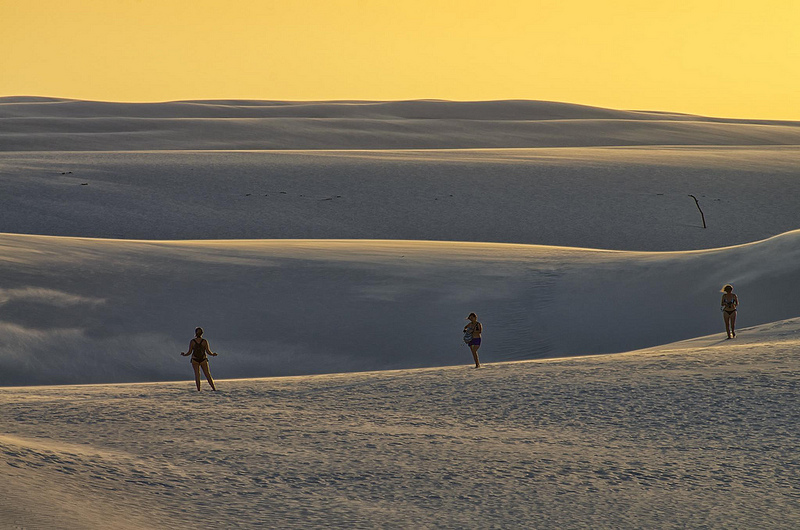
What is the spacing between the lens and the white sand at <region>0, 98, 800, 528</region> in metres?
7.84

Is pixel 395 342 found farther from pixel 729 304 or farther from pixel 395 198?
pixel 395 198

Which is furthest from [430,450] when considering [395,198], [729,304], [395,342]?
[395,198]

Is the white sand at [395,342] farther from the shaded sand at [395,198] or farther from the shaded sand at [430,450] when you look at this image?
the shaded sand at [395,198]

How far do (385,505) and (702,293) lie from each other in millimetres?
15356

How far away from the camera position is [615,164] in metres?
49.1

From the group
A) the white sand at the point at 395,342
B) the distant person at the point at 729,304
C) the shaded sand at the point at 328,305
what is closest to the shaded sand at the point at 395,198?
the white sand at the point at 395,342

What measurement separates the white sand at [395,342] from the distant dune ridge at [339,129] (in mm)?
18646

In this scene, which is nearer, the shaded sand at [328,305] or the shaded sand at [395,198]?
the shaded sand at [328,305]

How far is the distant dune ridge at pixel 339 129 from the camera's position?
2625 inches

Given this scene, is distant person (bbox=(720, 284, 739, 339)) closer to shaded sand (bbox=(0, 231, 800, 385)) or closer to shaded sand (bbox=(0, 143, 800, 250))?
shaded sand (bbox=(0, 231, 800, 385))

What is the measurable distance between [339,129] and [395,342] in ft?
194

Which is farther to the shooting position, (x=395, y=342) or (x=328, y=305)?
(x=328, y=305)

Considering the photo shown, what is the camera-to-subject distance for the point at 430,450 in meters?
9.28

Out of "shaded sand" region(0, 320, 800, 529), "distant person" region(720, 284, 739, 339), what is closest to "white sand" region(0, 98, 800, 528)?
"shaded sand" region(0, 320, 800, 529)
